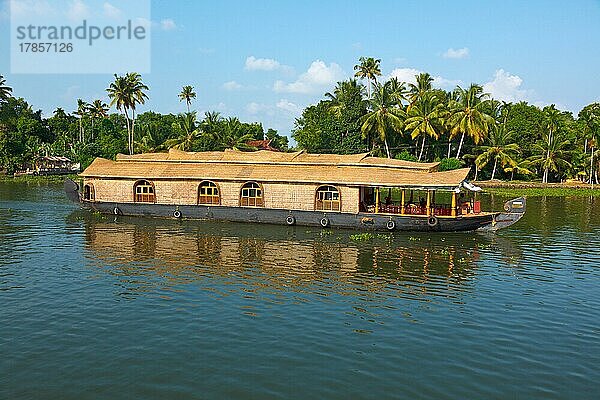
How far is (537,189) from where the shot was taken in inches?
1928

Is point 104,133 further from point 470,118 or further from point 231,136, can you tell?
point 470,118

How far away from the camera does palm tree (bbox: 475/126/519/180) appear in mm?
53219

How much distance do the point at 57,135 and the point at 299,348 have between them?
84.5 m

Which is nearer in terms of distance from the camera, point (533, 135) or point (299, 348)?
point (299, 348)

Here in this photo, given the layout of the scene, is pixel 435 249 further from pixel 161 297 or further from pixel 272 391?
pixel 272 391

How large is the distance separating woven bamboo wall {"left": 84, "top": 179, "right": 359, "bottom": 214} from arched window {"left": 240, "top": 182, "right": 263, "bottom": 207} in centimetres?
25

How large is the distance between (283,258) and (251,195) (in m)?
7.91

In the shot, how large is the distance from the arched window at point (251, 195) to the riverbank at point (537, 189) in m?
26.6

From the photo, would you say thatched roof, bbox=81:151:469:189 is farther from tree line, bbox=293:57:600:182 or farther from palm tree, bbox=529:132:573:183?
palm tree, bbox=529:132:573:183

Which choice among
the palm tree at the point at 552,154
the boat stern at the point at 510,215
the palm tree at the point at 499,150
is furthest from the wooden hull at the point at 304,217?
the palm tree at the point at 552,154

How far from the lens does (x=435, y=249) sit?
65.9ft

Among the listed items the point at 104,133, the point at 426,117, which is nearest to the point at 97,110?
the point at 104,133

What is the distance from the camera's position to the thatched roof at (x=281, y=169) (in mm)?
23031

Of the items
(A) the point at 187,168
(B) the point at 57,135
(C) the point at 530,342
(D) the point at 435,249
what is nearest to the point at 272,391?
(C) the point at 530,342
